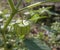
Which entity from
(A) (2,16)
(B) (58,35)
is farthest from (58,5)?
(A) (2,16)

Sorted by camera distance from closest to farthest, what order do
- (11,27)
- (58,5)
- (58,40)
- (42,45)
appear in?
(42,45) → (11,27) → (58,40) → (58,5)

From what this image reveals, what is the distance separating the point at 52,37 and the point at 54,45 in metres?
0.15

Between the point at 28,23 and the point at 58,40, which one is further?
the point at 58,40

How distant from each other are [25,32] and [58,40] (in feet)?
9.50

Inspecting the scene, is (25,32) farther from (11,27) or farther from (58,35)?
(58,35)

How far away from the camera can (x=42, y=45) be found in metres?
0.91

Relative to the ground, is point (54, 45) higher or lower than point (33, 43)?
lower

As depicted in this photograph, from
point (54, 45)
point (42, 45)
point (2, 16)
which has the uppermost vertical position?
point (2, 16)

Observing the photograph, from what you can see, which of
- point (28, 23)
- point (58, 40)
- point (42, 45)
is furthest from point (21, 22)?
point (58, 40)

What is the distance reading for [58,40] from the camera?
12.6 feet

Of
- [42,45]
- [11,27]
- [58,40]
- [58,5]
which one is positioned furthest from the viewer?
[58,5]

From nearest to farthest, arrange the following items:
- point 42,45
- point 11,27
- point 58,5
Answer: point 42,45, point 11,27, point 58,5

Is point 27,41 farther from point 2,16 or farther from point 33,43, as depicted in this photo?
point 2,16

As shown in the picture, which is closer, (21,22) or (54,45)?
(21,22)
